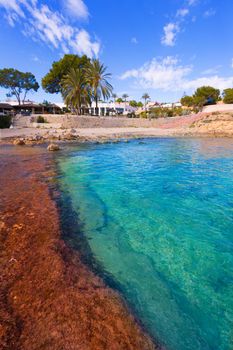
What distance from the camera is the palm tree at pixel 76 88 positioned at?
46.9 meters

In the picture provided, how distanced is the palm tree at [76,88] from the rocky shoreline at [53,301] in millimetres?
47239

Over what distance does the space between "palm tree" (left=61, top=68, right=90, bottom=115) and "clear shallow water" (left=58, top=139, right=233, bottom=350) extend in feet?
140

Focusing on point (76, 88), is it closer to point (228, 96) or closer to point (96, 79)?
point (96, 79)

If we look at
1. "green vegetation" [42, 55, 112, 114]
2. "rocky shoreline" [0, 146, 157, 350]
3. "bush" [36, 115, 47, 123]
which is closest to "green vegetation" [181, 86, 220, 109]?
"green vegetation" [42, 55, 112, 114]

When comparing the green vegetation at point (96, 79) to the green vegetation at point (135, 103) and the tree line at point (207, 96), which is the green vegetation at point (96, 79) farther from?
the green vegetation at point (135, 103)

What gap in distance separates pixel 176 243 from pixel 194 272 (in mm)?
899

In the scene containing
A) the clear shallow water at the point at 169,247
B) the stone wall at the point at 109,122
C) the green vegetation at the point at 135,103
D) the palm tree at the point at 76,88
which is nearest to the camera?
the clear shallow water at the point at 169,247

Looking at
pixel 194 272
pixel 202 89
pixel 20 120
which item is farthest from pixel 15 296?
pixel 202 89

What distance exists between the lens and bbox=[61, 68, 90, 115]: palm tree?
46.9 meters

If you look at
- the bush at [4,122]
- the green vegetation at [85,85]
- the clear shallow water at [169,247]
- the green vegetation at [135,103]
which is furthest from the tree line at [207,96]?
the clear shallow water at [169,247]

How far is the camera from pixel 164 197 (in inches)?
287

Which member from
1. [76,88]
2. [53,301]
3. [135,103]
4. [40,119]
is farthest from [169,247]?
[135,103]

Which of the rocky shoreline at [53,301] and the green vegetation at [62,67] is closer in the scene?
the rocky shoreline at [53,301]

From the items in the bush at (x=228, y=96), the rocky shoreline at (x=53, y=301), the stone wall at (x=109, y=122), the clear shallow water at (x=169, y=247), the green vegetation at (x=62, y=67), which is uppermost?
the green vegetation at (x=62, y=67)
